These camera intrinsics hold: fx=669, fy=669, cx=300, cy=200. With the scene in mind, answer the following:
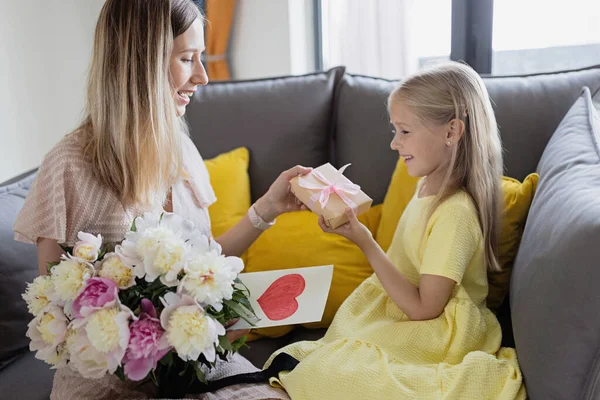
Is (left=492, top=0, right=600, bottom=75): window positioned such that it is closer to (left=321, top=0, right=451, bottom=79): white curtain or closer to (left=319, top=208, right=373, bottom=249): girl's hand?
(left=321, top=0, right=451, bottom=79): white curtain

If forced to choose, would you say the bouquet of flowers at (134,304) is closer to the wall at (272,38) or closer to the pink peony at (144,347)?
the pink peony at (144,347)

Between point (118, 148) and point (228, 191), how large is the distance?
69 centimetres

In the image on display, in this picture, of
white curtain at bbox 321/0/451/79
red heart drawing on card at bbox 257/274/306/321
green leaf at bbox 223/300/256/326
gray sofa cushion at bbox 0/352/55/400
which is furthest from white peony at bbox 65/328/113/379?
white curtain at bbox 321/0/451/79

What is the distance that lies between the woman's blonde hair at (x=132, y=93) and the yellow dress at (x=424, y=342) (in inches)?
21.1

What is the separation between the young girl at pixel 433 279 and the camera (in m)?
1.35

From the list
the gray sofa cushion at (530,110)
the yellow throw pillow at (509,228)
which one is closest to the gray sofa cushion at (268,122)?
the gray sofa cushion at (530,110)

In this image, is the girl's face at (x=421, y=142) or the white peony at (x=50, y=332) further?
the girl's face at (x=421, y=142)

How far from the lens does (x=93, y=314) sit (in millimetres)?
1091

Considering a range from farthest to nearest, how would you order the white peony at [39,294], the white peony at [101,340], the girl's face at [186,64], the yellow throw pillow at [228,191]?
1. the yellow throw pillow at [228,191]
2. the girl's face at [186,64]
3. the white peony at [39,294]
4. the white peony at [101,340]

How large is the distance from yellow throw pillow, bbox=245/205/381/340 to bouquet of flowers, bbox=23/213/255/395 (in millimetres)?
738

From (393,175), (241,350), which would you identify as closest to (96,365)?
(241,350)

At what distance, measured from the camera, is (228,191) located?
207cm

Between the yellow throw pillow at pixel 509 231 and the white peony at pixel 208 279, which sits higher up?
the white peony at pixel 208 279

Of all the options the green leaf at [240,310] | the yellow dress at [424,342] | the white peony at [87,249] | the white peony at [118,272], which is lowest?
the yellow dress at [424,342]
